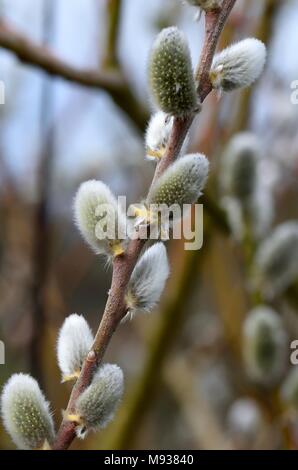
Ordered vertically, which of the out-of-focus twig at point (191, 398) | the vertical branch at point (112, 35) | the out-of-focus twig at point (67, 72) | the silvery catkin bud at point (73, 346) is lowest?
the out-of-focus twig at point (191, 398)

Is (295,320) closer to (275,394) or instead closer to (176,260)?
(176,260)

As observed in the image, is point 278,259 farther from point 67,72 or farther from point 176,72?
point 176,72

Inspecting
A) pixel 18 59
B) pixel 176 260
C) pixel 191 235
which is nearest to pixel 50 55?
pixel 18 59

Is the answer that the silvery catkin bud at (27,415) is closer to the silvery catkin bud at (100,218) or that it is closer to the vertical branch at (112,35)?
the silvery catkin bud at (100,218)

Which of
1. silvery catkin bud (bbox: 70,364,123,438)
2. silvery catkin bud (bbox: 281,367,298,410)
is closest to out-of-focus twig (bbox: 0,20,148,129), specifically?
silvery catkin bud (bbox: 281,367,298,410)

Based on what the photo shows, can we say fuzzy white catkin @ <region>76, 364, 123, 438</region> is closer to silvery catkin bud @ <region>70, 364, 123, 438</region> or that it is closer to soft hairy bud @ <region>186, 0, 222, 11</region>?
silvery catkin bud @ <region>70, 364, 123, 438</region>

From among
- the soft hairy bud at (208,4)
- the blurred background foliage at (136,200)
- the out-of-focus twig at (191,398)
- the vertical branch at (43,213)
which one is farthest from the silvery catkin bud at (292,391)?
the out-of-focus twig at (191,398)

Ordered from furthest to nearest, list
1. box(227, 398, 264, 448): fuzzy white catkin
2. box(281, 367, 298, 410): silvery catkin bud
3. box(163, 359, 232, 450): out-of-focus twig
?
box(163, 359, 232, 450): out-of-focus twig < box(227, 398, 264, 448): fuzzy white catkin < box(281, 367, 298, 410): silvery catkin bud
